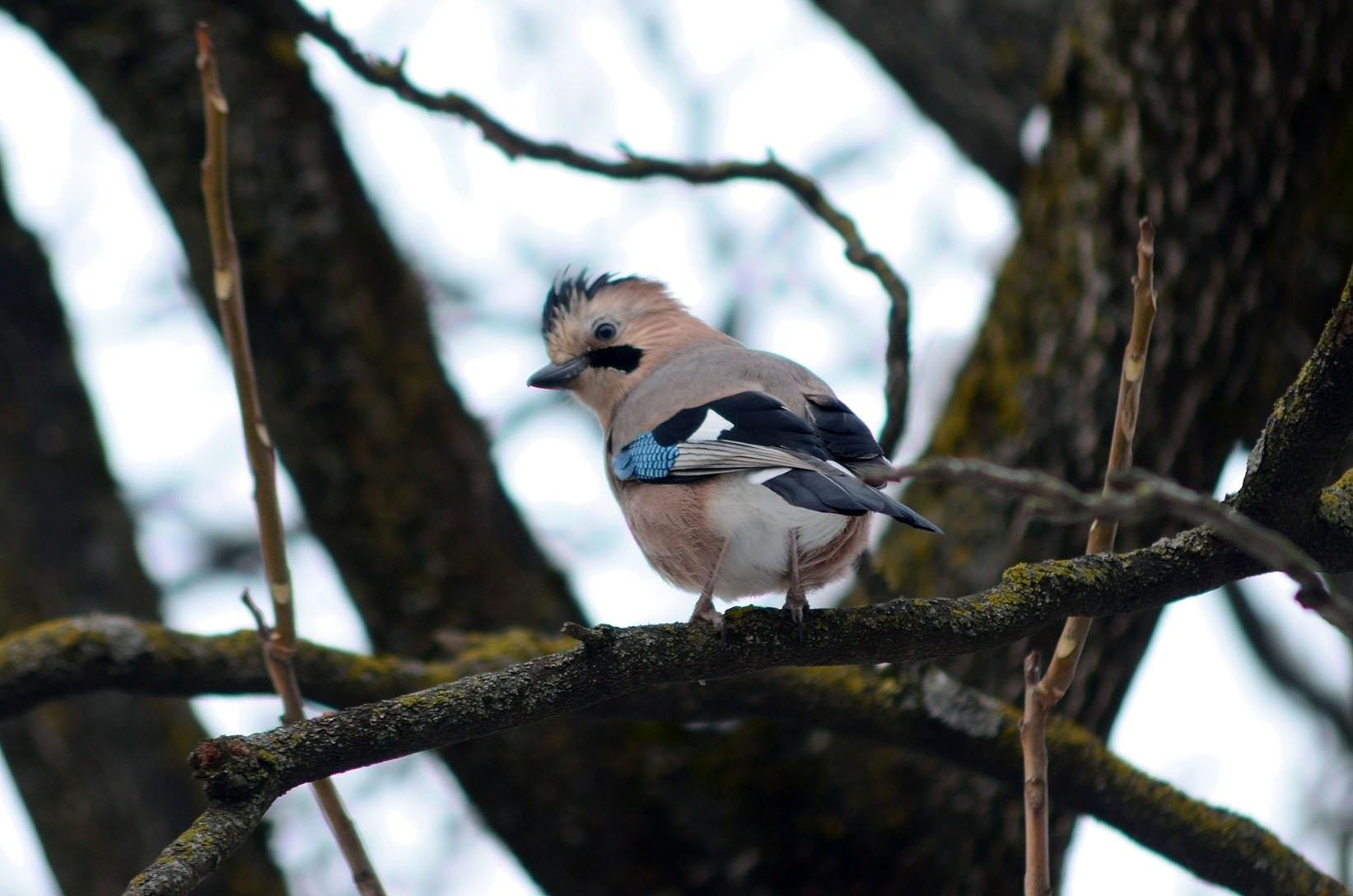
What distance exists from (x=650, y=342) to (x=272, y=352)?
1.30 metres

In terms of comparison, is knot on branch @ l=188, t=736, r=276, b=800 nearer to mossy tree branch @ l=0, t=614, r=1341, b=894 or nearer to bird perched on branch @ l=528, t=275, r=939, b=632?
bird perched on branch @ l=528, t=275, r=939, b=632

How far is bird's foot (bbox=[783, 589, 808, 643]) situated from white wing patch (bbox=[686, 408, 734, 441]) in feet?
1.77

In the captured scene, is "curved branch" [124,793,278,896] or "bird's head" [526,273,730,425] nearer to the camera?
"curved branch" [124,793,278,896]

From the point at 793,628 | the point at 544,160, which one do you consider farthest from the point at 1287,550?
the point at 544,160

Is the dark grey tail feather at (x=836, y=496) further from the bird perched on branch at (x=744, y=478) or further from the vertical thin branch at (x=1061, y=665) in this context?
the vertical thin branch at (x=1061, y=665)

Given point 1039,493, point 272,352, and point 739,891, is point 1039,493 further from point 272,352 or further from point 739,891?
point 272,352

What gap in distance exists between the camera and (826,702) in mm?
3623

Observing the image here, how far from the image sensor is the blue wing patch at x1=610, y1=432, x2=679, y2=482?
3.53 m

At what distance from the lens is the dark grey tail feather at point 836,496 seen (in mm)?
2707

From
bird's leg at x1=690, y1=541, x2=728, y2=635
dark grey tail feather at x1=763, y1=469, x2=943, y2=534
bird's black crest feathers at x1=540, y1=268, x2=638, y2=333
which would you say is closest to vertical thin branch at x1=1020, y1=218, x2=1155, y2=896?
dark grey tail feather at x1=763, y1=469, x2=943, y2=534

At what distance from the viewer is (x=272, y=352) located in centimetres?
458

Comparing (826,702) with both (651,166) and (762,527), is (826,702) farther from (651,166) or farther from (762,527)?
(651,166)

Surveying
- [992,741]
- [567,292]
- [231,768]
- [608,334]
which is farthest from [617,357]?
[231,768]

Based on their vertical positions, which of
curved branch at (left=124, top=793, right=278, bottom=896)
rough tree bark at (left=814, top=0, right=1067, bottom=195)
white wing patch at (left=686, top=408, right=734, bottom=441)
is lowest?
curved branch at (left=124, top=793, right=278, bottom=896)
